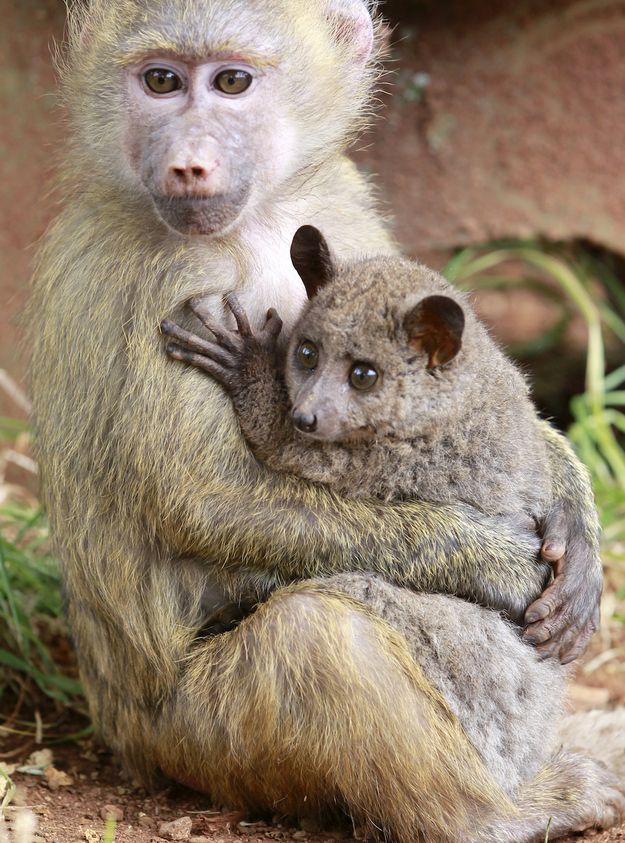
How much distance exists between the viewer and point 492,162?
7789 mm

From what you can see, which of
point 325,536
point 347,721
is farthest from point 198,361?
point 347,721

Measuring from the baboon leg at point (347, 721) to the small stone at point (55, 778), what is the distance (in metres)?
0.93

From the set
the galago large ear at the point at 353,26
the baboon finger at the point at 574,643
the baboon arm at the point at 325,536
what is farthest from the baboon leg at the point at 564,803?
the galago large ear at the point at 353,26

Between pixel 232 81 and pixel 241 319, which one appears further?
pixel 232 81

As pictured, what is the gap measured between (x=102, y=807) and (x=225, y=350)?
1.83 metres

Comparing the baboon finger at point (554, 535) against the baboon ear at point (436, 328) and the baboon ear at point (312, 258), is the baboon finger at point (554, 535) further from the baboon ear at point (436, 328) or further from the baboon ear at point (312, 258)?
the baboon ear at point (312, 258)

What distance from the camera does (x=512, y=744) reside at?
419cm

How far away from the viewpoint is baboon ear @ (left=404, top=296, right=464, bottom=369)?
3.85 meters

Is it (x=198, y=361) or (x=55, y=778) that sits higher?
(x=198, y=361)

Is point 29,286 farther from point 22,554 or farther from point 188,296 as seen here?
point 22,554

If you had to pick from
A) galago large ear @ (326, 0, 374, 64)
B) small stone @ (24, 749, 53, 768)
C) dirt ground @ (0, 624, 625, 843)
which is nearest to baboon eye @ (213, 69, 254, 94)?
galago large ear @ (326, 0, 374, 64)

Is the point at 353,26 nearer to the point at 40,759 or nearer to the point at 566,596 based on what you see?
the point at 566,596

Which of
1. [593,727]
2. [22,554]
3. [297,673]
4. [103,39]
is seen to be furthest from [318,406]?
[22,554]

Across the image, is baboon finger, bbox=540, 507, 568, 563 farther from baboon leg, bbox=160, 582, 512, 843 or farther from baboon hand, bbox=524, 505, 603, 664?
baboon leg, bbox=160, 582, 512, 843
